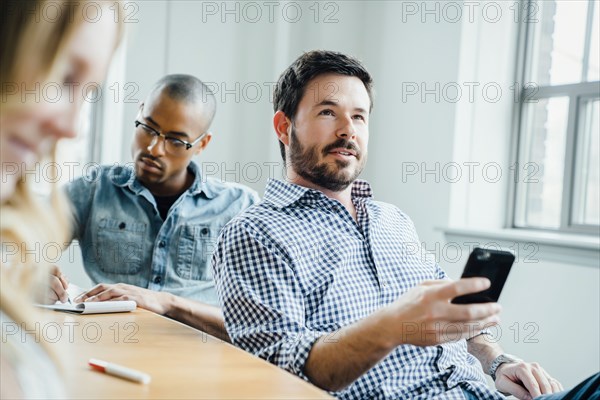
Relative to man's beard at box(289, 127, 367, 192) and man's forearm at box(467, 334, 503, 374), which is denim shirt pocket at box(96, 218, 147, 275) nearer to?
man's beard at box(289, 127, 367, 192)

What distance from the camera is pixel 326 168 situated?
1.66 m

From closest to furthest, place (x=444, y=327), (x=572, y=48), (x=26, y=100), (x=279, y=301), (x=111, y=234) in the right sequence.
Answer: (x=26, y=100) < (x=444, y=327) < (x=279, y=301) < (x=111, y=234) < (x=572, y=48)

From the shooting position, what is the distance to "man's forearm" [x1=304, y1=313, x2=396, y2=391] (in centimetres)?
120

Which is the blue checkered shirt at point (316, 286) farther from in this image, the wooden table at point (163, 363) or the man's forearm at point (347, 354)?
the wooden table at point (163, 363)

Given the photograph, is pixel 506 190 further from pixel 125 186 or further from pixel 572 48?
pixel 125 186

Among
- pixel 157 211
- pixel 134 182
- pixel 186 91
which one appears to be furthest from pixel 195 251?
pixel 186 91

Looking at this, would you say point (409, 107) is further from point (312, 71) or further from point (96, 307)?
point (96, 307)

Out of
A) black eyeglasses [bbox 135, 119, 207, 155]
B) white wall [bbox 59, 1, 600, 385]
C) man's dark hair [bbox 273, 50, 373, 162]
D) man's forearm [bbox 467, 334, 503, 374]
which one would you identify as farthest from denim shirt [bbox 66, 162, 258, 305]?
white wall [bbox 59, 1, 600, 385]

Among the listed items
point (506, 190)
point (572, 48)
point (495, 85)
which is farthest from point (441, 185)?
point (572, 48)

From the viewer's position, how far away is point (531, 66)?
3113mm

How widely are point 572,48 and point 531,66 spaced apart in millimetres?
202

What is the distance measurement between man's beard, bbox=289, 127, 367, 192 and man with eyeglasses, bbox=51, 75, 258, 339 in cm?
53

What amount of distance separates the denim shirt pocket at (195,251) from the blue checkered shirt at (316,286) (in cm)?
57

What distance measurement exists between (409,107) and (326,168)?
Answer: 1.76 meters
